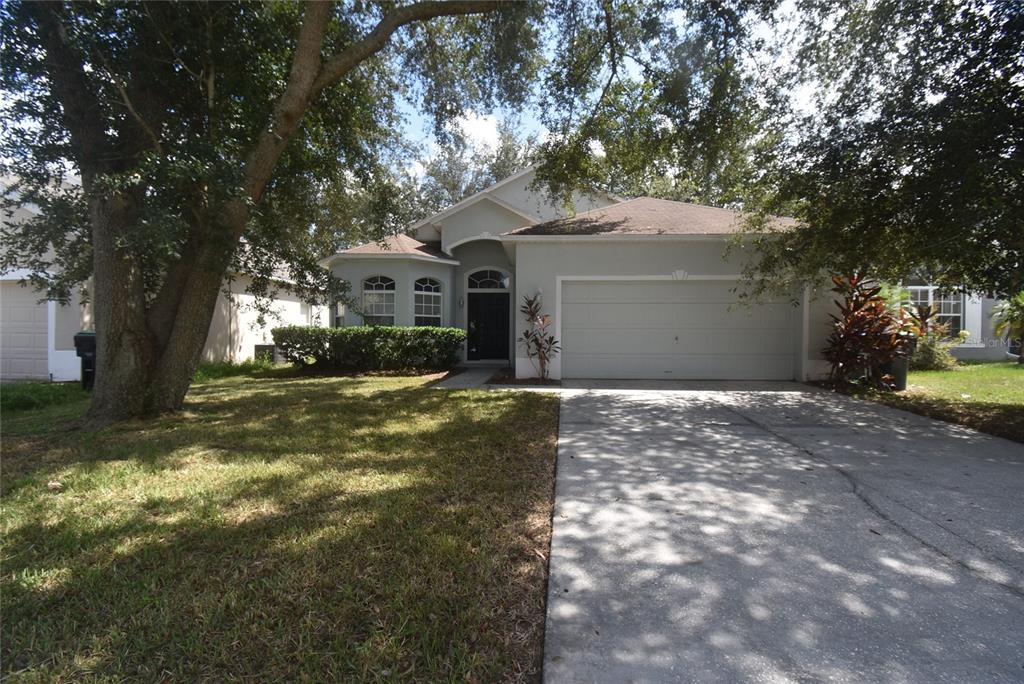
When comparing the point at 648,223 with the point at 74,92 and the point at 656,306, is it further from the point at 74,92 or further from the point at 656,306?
the point at 74,92

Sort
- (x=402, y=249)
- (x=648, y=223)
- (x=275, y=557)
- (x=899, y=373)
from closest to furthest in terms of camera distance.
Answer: (x=275, y=557) < (x=899, y=373) < (x=648, y=223) < (x=402, y=249)

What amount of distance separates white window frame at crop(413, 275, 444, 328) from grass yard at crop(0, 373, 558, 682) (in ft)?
29.6

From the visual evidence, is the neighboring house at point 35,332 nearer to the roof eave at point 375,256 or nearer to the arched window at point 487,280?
the roof eave at point 375,256

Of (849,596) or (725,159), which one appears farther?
(725,159)

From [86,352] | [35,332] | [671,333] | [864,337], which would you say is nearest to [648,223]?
[671,333]

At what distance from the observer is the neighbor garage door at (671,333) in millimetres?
11062

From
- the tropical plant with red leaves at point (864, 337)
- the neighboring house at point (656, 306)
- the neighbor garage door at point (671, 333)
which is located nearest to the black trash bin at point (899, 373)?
the tropical plant with red leaves at point (864, 337)

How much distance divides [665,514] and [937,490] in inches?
96.1

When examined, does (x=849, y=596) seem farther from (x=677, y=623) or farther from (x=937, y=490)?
(x=937, y=490)

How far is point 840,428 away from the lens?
21.5 feet

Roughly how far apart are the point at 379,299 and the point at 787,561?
13.2m

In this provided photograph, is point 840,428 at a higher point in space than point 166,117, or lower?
lower

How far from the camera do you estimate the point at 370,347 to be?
13.3 m

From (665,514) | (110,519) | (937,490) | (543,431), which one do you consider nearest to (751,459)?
(937,490)
